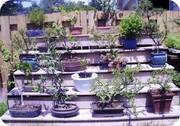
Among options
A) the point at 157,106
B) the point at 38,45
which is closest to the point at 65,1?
the point at 38,45

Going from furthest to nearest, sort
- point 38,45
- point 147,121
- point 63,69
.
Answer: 1. point 38,45
2. point 63,69
3. point 147,121

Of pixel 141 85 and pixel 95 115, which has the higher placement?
pixel 141 85

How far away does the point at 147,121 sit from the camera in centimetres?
396

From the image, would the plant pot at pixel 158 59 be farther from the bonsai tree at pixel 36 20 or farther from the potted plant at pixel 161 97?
the bonsai tree at pixel 36 20

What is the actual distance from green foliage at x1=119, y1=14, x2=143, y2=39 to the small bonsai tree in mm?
143

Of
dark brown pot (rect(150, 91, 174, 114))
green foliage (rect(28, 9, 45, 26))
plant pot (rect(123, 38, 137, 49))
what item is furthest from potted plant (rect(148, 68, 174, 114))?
green foliage (rect(28, 9, 45, 26))

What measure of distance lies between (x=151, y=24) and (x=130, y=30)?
0.31 metres

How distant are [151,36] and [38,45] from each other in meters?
1.51

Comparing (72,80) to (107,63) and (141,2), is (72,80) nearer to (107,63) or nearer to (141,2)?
(107,63)

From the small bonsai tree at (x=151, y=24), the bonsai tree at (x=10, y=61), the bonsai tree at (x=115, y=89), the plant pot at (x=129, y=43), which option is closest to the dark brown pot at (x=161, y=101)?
the bonsai tree at (x=115, y=89)

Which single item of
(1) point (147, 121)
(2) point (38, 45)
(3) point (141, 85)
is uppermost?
(2) point (38, 45)

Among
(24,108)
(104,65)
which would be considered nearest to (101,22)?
(104,65)

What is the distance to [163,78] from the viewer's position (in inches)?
171

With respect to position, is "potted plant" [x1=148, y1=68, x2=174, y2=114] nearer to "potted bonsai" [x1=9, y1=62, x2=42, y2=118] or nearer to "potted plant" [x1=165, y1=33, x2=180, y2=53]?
"potted plant" [x1=165, y1=33, x2=180, y2=53]
